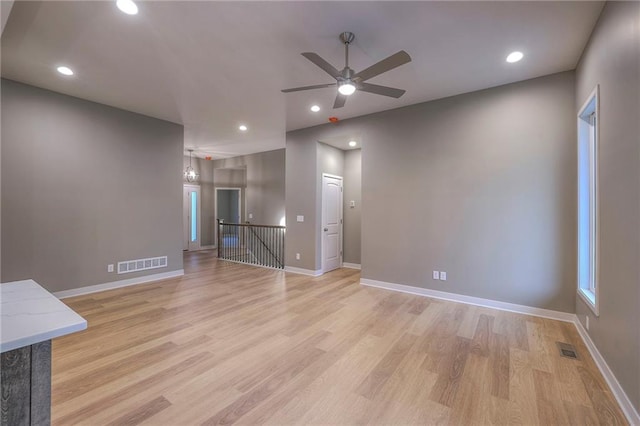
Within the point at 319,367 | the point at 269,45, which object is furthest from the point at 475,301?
the point at 269,45

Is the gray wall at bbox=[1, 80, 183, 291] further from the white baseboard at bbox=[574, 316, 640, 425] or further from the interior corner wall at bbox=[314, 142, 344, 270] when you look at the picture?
the white baseboard at bbox=[574, 316, 640, 425]

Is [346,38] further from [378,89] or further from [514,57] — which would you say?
[514,57]

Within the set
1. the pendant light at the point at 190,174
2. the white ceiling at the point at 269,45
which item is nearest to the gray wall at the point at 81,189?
the white ceiling at the point at 269,45

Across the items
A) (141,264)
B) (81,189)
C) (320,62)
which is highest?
(320,62)

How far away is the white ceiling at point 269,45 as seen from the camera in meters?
2.39

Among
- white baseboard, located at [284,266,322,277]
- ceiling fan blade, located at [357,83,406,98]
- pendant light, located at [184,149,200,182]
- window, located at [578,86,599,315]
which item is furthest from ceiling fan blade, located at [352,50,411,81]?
pendant light, located at [184,149,200,182]

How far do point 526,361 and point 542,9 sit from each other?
3.15 m

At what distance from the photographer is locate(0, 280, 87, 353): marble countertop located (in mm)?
882

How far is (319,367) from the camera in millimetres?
2379

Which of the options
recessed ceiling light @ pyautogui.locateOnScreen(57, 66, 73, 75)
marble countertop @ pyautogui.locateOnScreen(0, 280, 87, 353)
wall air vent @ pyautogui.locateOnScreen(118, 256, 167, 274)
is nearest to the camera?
marble countertop @ pyautogui.locateOnScreen(0, 280, 87, 353)

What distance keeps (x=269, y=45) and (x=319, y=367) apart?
127 inches

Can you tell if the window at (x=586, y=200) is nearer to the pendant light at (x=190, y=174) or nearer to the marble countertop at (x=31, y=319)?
the marble countertop at (x=31, y=319)

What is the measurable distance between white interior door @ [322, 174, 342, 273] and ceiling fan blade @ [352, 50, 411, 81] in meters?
3.25

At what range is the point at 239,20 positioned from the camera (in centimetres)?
250
